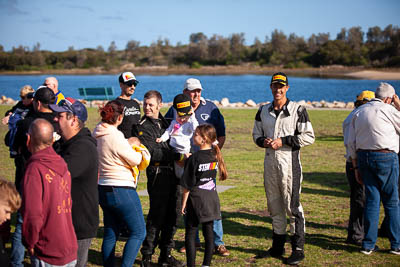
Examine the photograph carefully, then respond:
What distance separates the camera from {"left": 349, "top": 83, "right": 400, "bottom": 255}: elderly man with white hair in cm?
566

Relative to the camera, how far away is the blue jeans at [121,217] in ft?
14.8

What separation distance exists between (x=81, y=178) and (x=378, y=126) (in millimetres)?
3613

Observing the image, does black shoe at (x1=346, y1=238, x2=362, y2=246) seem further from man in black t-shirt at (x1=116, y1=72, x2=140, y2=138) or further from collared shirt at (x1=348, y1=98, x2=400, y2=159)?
man in black t-shirt at (x1=116, y1=72, x2=140, y2=138)

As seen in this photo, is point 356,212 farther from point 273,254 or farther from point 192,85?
point 192,85

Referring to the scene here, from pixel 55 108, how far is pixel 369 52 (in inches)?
4752

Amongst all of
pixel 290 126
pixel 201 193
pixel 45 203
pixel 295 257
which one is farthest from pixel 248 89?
pixel 45 203

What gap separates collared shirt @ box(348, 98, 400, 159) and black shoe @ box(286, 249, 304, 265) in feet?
4.96

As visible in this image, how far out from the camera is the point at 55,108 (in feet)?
13.8

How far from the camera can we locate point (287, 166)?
5535 millimetres

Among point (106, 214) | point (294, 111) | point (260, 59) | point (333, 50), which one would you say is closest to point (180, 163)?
point (106, 214)

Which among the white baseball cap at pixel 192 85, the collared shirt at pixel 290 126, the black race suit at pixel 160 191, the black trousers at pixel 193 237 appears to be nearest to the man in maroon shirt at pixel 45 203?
the black trousers at pixel 193 237

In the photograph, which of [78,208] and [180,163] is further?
[180,163]

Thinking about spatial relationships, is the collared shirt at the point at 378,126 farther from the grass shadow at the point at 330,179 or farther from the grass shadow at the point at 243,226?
the grass shadow at the point at 330,179

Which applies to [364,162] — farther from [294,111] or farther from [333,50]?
[333,50]
